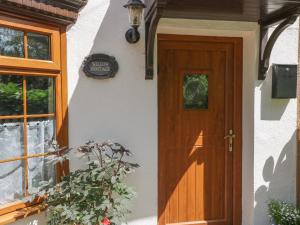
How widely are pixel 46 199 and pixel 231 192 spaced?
203cm

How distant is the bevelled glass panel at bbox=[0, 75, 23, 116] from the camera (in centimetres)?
240

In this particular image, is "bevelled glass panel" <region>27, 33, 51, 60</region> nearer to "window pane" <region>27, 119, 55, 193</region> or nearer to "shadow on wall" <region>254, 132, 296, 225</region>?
"window pane" <region>27, 119, 55, 193</region>

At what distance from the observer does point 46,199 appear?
8.32 feet

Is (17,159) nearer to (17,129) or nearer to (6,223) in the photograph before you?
(17,129)

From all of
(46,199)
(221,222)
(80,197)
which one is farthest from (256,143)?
(46,199)

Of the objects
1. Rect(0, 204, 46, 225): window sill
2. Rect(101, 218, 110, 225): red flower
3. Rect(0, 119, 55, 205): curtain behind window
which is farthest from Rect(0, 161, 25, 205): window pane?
Rect(101, 218, 110, 225): red flower

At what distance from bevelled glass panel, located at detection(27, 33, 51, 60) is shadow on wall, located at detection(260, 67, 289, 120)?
7.27 feet

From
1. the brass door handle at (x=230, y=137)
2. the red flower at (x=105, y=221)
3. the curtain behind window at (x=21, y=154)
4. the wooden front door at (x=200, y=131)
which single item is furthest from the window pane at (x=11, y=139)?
the brass door handle at (x=230, y=137)

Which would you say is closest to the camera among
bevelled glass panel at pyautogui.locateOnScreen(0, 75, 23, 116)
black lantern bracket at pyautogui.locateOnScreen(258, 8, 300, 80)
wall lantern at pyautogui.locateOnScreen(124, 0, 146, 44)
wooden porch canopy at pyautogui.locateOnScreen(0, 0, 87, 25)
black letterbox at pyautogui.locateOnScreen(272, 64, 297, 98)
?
wooden porch canopy at pyautogui.locateOnScreen(0, 0, 87, 25)

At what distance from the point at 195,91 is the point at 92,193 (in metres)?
1.59

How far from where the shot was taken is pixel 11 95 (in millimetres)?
2467

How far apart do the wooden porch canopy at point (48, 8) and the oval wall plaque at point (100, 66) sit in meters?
0.40

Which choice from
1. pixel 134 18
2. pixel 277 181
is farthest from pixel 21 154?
pixel 277 181

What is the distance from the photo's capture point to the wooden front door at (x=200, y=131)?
3244mm
